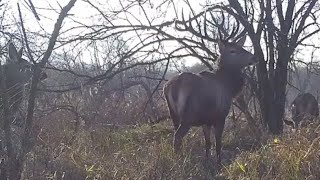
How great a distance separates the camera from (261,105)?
1240 cm

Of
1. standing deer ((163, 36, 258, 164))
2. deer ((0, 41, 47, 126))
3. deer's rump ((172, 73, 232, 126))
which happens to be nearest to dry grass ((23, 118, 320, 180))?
standing deer ((163, 36, 258, 164))

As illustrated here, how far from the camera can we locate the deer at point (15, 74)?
8088 millimetres

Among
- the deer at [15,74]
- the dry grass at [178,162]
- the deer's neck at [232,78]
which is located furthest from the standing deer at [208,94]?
the deer at [15,74]

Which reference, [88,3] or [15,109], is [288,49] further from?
[15,109]

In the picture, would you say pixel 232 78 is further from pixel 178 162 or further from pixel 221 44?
pixel 178 162

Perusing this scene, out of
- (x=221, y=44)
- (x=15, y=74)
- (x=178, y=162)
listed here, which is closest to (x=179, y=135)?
(x=178, y=162)

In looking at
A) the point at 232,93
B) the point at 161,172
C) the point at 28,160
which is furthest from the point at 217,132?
the point at 28,160

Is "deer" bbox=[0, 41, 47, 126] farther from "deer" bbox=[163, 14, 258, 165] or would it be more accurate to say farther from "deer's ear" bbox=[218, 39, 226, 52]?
"deer's ear" bbox=[218, 39, 226, 52]

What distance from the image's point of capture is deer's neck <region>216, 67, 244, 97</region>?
34.4ft

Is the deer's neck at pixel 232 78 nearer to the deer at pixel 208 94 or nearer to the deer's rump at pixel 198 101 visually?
the deer at pixel 208 94

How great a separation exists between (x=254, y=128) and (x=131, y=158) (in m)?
4.14

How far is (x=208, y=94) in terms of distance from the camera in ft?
31.6

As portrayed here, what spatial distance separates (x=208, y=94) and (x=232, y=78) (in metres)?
1.20

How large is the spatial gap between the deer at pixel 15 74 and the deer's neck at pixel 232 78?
10.9ft
